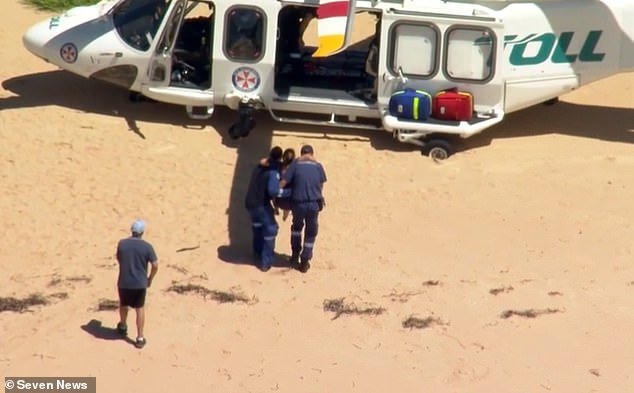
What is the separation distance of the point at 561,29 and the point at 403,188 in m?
3.13

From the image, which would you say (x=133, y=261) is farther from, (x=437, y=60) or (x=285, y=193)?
(x=437, y=60)

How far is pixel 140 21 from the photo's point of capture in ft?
54.7

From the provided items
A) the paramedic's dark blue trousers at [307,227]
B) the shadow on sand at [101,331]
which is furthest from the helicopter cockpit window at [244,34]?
the shadow on sand at [101,331]

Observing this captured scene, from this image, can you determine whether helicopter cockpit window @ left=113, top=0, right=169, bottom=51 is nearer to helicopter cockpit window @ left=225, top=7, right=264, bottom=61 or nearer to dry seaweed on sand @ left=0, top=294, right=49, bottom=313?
helicopter cockpit window @ left=225, top=7, right=264, bottom=61

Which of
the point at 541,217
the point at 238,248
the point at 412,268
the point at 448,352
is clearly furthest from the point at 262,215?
the point at 541,217

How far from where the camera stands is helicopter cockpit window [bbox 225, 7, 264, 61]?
53.5 feet

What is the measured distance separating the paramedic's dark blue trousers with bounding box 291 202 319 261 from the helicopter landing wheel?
3269 mm

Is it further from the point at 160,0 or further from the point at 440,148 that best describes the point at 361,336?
the point at 160,0

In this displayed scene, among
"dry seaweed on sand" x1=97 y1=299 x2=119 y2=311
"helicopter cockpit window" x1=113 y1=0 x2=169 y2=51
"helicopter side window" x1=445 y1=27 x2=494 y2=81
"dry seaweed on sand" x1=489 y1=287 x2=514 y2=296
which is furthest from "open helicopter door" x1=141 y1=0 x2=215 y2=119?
"dry seaweed on sand" x1=489 y1=287 x2=514 y2=296

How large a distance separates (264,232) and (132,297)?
83.8 inches

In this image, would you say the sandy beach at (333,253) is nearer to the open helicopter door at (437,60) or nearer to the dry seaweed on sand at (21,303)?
the dry seaweed on sand at (21,303)

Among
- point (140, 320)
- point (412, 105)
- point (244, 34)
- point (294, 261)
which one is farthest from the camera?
point (244, 34)

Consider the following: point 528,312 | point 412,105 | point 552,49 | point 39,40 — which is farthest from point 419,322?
point 39,40

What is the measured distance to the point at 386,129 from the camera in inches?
644
